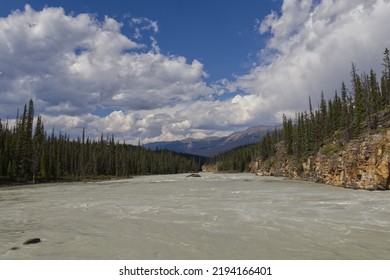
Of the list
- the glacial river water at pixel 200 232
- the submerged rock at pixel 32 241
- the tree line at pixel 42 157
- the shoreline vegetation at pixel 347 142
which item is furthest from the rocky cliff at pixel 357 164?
the tree line at pixel 42 157

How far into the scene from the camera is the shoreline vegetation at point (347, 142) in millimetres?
58656

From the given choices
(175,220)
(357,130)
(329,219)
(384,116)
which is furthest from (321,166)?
(175,220)

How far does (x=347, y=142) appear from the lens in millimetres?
77000

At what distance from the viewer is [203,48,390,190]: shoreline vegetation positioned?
58.7m

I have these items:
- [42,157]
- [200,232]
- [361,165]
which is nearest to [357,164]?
[361,165]

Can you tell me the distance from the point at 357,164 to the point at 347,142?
51.1 ft

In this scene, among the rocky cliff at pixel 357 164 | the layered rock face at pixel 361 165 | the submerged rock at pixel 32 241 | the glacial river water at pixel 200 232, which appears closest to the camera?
the glacial river water at pixel 200 232

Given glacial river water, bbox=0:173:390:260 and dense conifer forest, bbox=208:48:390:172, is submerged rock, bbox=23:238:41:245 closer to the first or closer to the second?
glacial river water, bbox=0:173:390:260

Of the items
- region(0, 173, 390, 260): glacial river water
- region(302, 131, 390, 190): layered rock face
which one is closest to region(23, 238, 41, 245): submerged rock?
region(0, 173, 390, 260): glacial river water

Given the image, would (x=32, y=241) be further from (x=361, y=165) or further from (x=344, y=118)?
(x=344, y=118)

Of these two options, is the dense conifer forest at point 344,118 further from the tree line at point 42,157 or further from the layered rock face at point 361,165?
the tree line at point 42,157

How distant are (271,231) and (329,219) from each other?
23.3 feet
